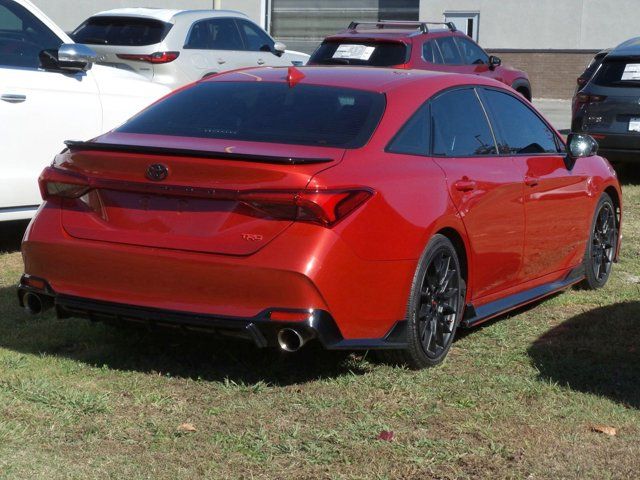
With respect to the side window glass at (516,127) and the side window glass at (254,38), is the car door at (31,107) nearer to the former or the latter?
the side window glass at (516,127)

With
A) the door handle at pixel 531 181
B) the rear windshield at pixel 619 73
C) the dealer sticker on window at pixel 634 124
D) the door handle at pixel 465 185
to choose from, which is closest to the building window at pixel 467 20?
the rear windshield at pixel 619 73

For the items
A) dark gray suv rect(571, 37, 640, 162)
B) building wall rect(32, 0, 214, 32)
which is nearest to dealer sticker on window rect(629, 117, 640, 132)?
dark gray suv rect(571, 37, 640, 162)

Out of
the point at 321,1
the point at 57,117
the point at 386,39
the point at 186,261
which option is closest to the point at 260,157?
the point at 186,261

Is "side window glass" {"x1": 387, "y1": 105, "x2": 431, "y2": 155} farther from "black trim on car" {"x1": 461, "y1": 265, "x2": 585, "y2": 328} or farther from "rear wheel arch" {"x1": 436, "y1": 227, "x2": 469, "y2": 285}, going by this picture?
"black trim on car" {"x1": 461, "y1": 265, "x2": 585, "y2": 328}

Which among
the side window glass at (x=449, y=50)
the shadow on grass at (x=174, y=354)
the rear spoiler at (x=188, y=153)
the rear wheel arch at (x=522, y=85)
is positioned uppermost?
the rear spoiler at (x=188, y=153)

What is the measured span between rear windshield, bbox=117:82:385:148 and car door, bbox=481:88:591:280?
1.23m

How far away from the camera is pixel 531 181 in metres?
6.66

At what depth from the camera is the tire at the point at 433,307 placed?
5.46 metres

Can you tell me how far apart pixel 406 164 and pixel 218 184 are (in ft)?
3.13

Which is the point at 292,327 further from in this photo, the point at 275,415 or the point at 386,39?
the point at 386,39

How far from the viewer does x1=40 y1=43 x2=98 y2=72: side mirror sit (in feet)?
27.1

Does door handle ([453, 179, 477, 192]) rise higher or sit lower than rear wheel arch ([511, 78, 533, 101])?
higher

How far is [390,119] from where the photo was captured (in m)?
5.62

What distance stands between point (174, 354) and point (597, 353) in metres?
2.14
